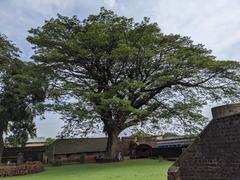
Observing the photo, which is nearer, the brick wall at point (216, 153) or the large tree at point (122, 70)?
the brick wall at point (216, 153)

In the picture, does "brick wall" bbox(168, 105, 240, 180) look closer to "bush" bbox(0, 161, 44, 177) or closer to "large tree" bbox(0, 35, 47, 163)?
"bush" bbox(0, 161, 44, 177)

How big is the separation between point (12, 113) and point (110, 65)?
42.2 feet

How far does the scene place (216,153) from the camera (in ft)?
26.0

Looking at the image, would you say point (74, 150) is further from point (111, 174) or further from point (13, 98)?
point (111, 174)

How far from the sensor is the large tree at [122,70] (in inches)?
1174

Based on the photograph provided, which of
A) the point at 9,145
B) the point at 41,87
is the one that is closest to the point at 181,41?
the point at 41,87

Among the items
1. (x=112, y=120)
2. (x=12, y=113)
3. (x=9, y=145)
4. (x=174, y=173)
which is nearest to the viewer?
(x=174, y=173)

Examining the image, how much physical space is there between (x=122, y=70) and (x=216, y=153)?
25547mm

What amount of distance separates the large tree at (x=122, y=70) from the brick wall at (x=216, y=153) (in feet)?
63.6

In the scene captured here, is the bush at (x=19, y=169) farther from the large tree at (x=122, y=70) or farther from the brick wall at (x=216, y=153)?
the brick wall at (x=216, y=153)

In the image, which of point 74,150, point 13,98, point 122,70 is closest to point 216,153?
point 122,70

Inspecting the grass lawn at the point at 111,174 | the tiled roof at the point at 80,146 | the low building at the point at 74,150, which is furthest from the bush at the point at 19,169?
the tiled roof at the point at 80,146

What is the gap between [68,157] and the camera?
145ft

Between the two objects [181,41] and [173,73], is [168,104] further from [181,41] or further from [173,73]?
[181,41]
